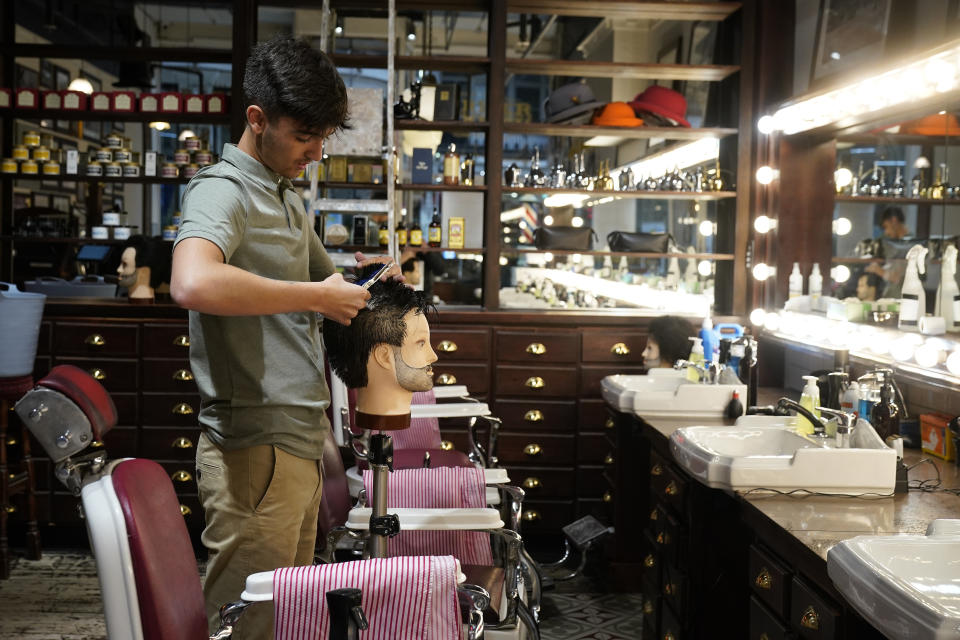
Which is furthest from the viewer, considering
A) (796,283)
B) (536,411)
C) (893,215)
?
(536,411)

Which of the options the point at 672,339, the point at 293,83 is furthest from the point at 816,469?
the point at 672,339

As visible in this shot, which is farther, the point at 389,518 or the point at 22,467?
the point at 22,467

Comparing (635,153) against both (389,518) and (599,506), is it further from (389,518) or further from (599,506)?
(389,518)

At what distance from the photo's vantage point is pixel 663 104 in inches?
205

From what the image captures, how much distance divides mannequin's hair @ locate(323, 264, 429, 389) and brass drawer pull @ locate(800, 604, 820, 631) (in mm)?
1016

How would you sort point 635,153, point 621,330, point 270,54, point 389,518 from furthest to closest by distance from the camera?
point 635,153 < point 621,330 < point 389,518 < point 270,54

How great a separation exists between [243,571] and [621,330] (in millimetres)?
3191

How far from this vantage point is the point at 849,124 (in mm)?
4090

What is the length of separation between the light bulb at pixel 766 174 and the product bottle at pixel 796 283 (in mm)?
530

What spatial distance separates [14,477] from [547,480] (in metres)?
2.56

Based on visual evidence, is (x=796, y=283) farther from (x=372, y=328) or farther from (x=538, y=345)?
(x=372, y=328)

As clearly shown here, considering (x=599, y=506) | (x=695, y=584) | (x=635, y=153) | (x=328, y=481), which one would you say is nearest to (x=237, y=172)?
(x=328, y=481)

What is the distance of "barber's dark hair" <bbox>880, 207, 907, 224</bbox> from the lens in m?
3.61

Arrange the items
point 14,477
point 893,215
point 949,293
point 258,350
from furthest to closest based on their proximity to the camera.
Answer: point 14,477 → point 893,215 → point 949,293 → point 258,350
